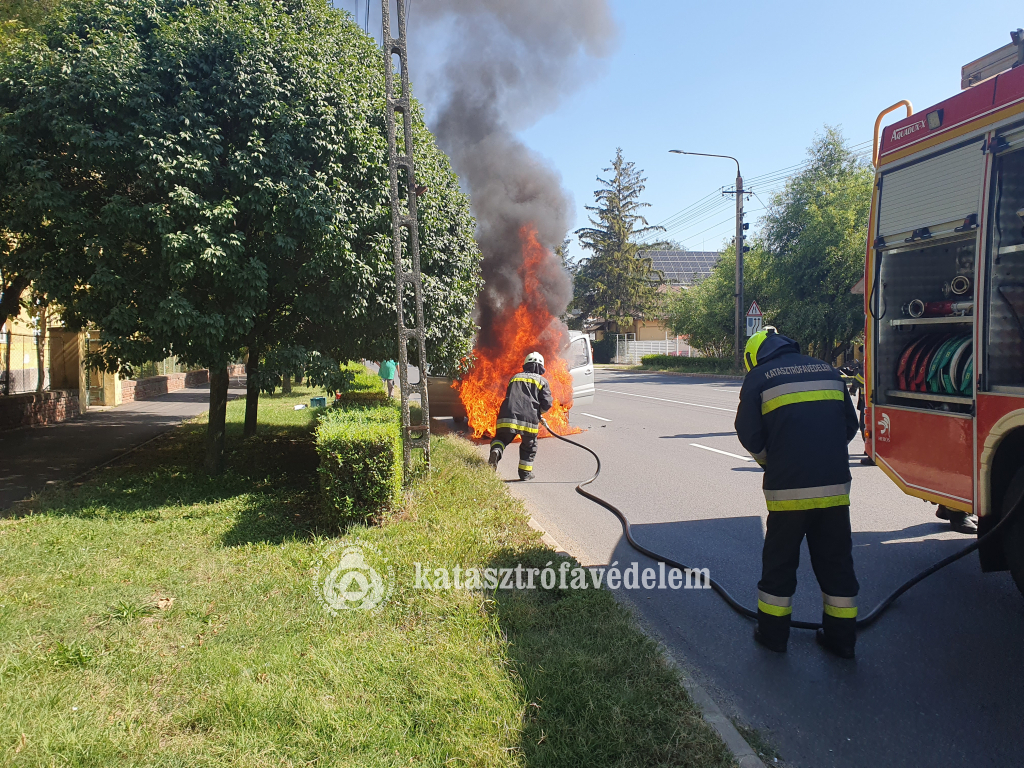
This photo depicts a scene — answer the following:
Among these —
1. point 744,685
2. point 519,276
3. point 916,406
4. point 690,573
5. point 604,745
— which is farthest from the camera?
point 519,276

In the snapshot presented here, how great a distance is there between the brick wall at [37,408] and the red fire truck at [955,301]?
47.0 ft

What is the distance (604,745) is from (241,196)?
19.4 ft

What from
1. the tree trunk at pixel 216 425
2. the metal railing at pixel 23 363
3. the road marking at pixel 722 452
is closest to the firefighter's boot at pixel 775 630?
the road marking at pixel 722 452

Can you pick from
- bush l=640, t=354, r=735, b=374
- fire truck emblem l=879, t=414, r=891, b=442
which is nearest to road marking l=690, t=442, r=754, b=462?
fire truck emblem l=879, t=414, r=891, b=442

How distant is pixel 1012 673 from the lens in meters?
3.18

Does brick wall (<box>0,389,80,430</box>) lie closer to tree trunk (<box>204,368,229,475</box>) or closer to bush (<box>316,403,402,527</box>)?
tree trunk (<box>204,368,229,475</box>)

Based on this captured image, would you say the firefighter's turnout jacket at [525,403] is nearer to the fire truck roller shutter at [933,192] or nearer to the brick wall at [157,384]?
the fire truck roller shutter at [933,192]

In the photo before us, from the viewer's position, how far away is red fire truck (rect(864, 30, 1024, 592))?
136 inches

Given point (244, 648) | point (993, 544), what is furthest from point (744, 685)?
point (244, 648)

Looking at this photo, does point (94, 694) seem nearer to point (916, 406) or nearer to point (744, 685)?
point (744, 685)

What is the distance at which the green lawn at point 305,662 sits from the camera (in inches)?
103

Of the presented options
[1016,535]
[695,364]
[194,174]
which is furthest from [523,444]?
[695,364]

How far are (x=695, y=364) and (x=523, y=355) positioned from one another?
2440cm

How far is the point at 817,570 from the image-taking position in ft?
11.4
